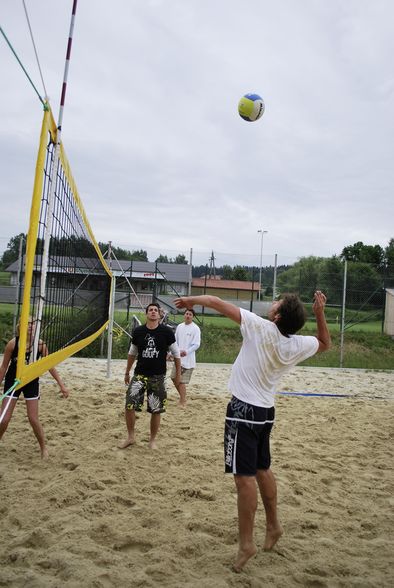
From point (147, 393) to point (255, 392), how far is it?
6.77ft

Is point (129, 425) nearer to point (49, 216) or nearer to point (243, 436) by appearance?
point (243, 436)

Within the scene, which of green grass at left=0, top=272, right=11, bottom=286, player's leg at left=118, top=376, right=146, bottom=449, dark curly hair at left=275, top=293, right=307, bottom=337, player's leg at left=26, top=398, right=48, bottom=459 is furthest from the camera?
green grass at left=0, top=272, right=11, bottom=286

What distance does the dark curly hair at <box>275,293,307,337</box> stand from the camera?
2656mm

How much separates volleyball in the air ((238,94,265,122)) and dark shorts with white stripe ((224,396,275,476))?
3491mm

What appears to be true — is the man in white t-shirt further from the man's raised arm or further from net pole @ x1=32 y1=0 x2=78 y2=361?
net pole @ x1=32 y1=0 x2=78 y2=361

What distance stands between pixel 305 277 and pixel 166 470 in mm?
10967

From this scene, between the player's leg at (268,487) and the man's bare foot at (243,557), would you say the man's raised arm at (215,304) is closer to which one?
the player's leg at (268,487)

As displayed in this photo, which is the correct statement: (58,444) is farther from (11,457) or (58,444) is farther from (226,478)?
A: (226,478)

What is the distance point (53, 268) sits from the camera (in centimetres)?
444

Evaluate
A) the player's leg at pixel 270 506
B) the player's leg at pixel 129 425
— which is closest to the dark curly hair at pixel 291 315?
the player's leg at pixel 270 506

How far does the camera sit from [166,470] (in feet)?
13.0

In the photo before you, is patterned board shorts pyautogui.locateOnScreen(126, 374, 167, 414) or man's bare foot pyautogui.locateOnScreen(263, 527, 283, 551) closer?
man's bare foot pyautogui.locateOnScreen(263, 527, 283, 551)

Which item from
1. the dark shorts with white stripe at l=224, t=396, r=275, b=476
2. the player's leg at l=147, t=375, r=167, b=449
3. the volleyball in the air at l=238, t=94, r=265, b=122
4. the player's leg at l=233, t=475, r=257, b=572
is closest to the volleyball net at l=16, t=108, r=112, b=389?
the player's leg at l=147, t=375, r=167, b=449

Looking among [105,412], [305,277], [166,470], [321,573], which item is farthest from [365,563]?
[305,277]
